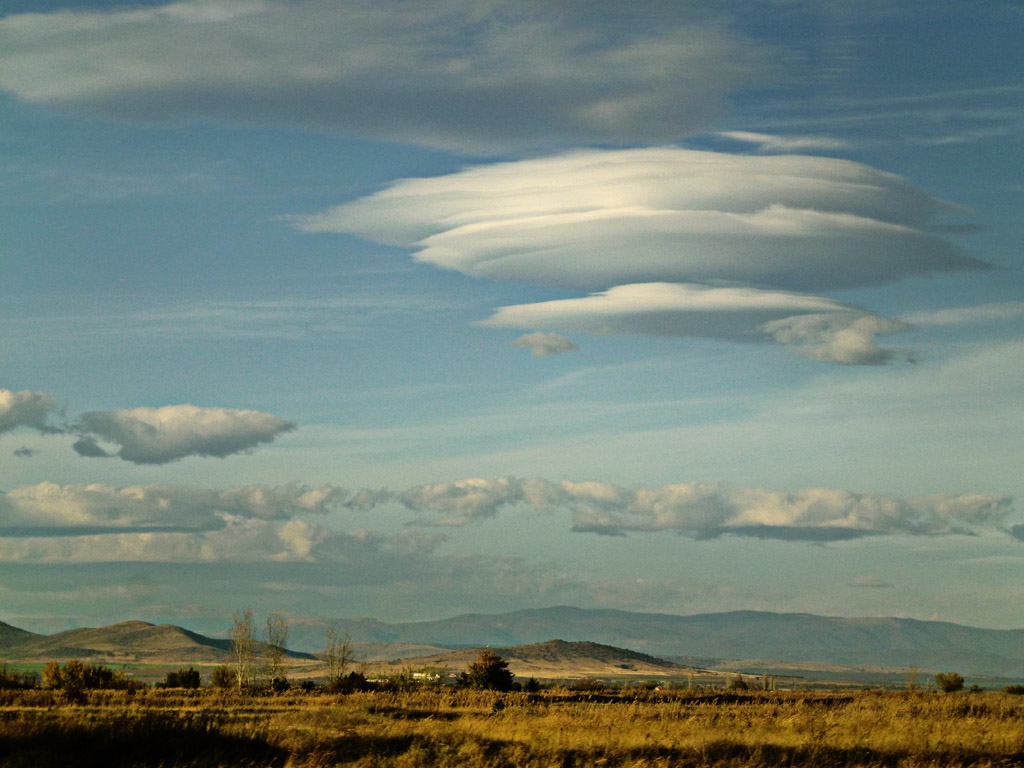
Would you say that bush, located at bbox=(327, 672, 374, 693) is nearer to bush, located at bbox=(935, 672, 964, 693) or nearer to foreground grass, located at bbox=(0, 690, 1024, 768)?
foreground grass, located at bbox=(0, 690, 1024, 768)

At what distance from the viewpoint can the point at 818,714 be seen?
4806 cm

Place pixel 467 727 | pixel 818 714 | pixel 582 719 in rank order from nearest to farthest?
pixel 467 727 → pixel 582 719 → pixel 818 714

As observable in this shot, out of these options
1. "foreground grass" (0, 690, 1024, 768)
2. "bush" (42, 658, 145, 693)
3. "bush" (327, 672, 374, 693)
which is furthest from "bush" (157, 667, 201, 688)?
"foreground grass" (0, 690, 1024, 768)

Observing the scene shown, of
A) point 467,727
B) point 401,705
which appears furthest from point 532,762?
point 401,705

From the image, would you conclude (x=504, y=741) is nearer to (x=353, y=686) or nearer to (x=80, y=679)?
(x=353, y=686)

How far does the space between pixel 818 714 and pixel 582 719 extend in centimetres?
1121

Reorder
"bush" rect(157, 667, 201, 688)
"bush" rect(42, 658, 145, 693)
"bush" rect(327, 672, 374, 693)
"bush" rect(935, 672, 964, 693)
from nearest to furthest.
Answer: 1. "bush" rect(42, 658, 145, 693)
2. "bush" rect(327, 672, 374, 693)
3. "bush" rect(157, 667, 201, 688)
4. "bush" rect(935, 672, 964, 693)

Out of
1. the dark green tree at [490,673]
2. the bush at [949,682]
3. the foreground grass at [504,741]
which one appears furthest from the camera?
the bush at [949,682]

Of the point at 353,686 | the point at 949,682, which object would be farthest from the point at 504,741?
the point at 949,682

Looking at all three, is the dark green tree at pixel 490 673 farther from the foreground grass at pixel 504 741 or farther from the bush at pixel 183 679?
the foreground grass at pixel 504 741

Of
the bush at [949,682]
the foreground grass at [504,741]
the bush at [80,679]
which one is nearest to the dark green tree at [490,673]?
the bush at [80,679]

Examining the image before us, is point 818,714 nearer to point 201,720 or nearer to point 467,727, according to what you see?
point 467,727

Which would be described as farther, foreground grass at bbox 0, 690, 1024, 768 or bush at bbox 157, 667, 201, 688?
bush at bbox 157, 667, 201, 688

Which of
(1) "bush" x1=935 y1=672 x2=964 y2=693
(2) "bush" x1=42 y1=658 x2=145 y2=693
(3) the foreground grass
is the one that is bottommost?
(1) "bush" x1=935 y1=672 x2=964 y2=693
